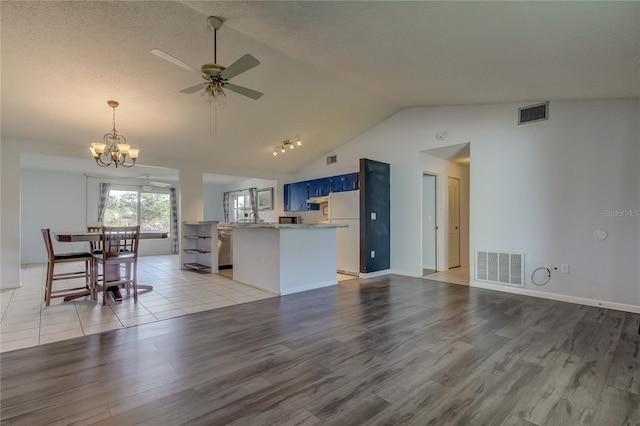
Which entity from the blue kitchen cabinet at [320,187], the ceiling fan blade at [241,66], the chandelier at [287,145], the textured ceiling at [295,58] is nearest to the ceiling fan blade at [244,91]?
the ceiling fan blade at [241,66]

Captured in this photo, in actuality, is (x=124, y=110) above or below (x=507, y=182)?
above

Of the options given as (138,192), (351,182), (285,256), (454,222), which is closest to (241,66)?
(285,256)

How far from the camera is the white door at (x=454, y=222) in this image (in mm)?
6396

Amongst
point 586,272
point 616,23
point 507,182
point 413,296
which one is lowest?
point 413,296

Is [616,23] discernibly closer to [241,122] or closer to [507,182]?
[507,182]

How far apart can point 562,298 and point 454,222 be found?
2.71 metres

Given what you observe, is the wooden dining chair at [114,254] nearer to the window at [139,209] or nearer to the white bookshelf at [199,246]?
the white bookshelf at [199,246]

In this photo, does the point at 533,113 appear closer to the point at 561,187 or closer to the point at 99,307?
the point at 561,187

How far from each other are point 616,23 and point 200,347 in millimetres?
3962

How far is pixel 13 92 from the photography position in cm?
370

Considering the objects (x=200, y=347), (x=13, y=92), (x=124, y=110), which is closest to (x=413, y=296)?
(x=200, y=347)

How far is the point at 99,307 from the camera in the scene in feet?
12.1

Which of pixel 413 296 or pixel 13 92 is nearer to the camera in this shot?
pixel 13 92

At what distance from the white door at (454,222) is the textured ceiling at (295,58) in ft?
7.30
